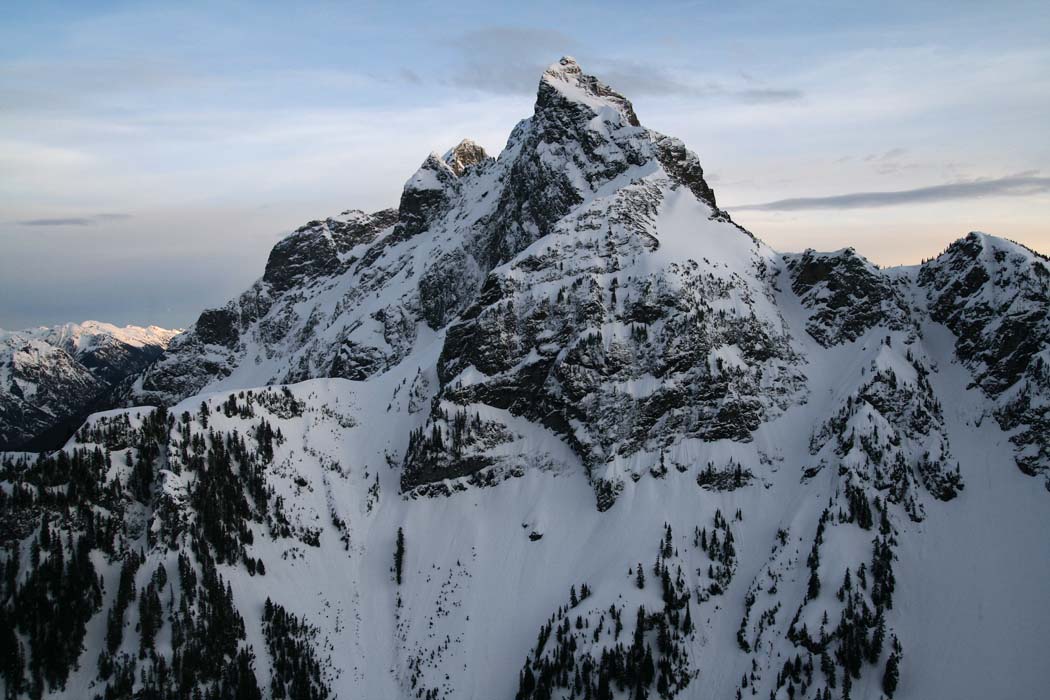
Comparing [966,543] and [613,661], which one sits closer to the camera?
[613,661]

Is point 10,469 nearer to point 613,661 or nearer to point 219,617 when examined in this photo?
point 219,617

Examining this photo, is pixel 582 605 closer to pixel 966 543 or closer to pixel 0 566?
pixel 966 543

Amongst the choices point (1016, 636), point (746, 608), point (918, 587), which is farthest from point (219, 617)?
point (1016, 636)

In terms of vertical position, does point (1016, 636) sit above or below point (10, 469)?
below

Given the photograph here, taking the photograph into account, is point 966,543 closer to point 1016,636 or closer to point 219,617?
point 1016,636

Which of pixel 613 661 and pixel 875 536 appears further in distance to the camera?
pixel 875 536

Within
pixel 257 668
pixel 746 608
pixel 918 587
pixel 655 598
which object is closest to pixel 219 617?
pixel 257 668

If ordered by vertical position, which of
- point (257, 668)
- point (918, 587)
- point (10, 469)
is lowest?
point (257, 668)

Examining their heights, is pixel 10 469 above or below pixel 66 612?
above
